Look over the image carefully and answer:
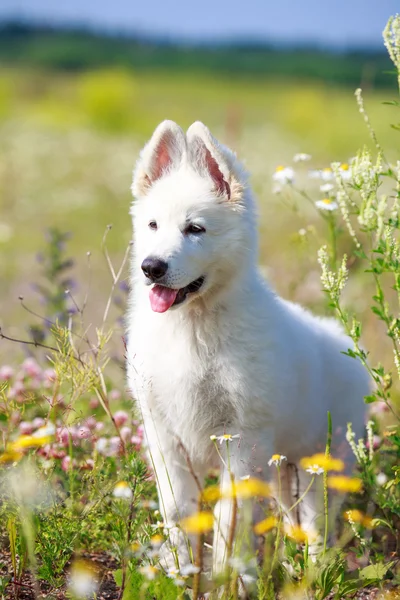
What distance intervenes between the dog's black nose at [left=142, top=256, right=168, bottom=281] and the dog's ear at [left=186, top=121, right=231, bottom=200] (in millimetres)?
555

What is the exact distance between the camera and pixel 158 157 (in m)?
3.56

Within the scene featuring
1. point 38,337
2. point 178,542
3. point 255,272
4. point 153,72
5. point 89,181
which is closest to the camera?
point 178,542

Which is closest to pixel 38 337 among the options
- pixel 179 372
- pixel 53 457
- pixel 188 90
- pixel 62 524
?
pixel 53 457

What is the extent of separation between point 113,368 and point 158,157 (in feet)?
11.7

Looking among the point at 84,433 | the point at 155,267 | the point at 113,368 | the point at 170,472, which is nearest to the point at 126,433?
the point at 170,472

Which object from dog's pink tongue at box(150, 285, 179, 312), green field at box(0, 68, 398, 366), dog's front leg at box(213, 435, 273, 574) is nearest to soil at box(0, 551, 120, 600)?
dog's front leg at box(213, 435, 273, 574)

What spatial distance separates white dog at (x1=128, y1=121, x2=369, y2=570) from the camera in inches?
128

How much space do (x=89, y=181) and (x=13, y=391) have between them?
14839 mm

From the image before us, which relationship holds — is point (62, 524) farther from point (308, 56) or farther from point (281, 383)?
point (308, 56)

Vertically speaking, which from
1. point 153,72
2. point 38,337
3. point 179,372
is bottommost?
point 153,72

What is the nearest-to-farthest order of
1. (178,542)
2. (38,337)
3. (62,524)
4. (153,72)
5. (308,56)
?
(62,524)
(178,542)
(38,337)
(153,72)
(308,56)

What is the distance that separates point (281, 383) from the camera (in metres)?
3.33

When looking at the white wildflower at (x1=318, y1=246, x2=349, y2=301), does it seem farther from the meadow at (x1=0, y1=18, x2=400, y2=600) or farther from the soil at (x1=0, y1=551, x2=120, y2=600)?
the soil at (x1=0, y1=551, x2=120, y2=600)

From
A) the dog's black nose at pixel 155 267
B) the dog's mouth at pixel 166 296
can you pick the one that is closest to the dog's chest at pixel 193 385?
the dog's mouth at pixel 166 296
